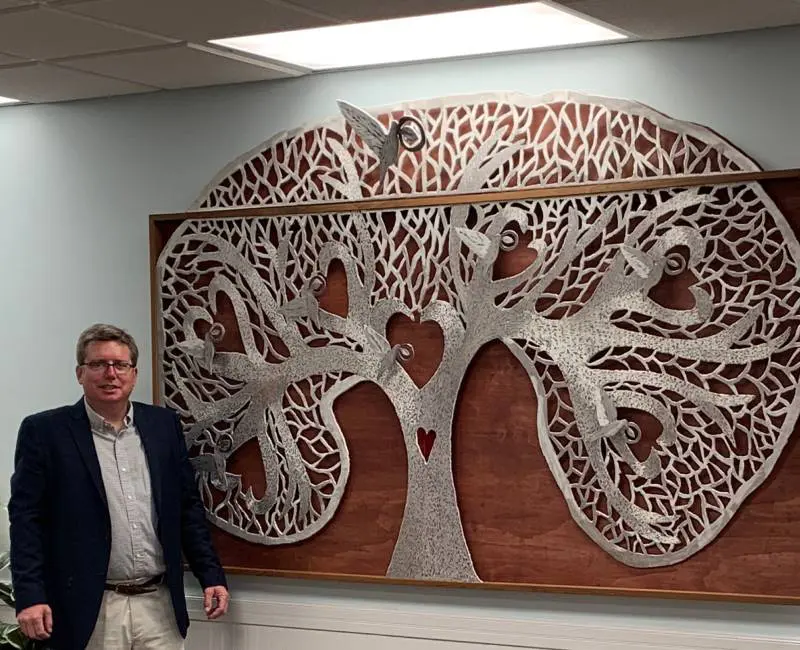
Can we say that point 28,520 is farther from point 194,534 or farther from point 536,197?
point 536,197

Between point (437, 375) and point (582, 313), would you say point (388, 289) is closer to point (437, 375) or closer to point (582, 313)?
Answer: point (437, 375)

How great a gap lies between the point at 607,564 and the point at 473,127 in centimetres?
138

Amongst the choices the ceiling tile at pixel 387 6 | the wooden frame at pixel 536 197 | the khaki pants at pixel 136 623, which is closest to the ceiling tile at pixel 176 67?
the wooden frame at pixel 536 197

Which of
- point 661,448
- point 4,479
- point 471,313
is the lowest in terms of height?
point 4,479

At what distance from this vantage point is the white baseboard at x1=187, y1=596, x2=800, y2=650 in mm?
3982

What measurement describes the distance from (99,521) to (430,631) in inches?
42.8

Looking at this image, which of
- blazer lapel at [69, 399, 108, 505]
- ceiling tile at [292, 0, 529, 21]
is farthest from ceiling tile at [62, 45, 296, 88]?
blazer lapel at [69, 399, 108, 505]

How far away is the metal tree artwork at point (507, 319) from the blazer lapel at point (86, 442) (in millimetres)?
442

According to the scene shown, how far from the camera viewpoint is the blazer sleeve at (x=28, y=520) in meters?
4.26

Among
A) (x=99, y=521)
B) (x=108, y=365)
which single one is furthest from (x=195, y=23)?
(x=99, y=521)

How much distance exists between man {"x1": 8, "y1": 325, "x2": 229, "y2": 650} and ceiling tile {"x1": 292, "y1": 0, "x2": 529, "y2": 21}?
1371 mm

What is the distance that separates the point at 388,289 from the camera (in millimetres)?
4387

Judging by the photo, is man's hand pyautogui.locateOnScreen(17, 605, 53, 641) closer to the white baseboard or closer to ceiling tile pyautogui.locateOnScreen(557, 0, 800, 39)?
the white baseboard

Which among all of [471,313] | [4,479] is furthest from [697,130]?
[4,479]
